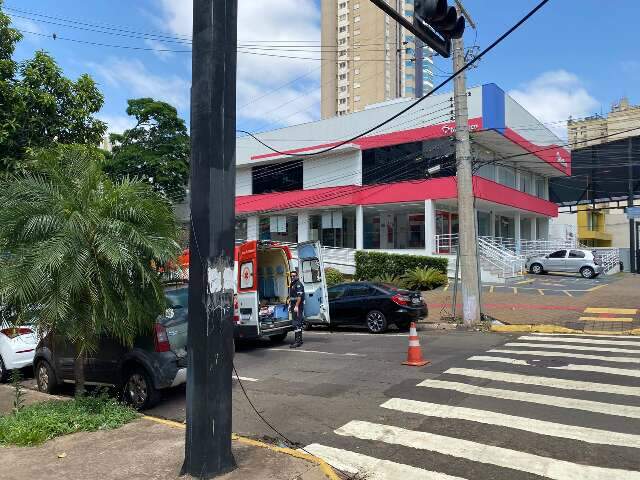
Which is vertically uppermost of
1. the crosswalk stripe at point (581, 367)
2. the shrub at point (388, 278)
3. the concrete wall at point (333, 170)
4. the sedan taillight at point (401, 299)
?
the concrete wall at point (333, 170)

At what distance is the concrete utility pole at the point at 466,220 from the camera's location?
53.3 ft

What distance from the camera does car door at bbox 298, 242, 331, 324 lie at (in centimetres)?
1444

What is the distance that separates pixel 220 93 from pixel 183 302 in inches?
180

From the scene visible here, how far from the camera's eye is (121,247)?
6426 mm

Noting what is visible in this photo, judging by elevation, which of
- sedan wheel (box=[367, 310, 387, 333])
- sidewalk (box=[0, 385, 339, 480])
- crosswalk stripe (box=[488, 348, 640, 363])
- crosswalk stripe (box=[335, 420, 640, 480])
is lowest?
crosswalk stripe (box=[335, 420, 640, 480])

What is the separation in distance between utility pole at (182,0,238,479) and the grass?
2161mm

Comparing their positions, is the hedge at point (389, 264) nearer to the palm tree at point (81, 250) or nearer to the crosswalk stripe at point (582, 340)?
the crosswalk stripe at point (582, 340)

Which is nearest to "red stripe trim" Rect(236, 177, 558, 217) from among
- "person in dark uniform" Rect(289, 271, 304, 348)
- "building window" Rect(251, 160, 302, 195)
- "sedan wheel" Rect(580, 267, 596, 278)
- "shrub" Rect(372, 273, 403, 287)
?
"building window" Rect(251, 160, 302, 195)

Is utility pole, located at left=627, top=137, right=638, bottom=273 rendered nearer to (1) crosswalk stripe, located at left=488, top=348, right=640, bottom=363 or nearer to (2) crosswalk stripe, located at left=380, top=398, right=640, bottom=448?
(1) crosswalk stripe, located at left=488, top=348, right=640, bottom=363

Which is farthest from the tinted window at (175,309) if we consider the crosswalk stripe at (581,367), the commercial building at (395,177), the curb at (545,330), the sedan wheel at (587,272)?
the sedan wheel at (587,272)

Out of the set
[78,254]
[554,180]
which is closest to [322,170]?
[554,180]

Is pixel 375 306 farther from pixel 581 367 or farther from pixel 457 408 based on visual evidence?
pixel 457 408

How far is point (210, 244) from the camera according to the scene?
486 cm

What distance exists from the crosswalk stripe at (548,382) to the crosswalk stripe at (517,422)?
72.2 inches
